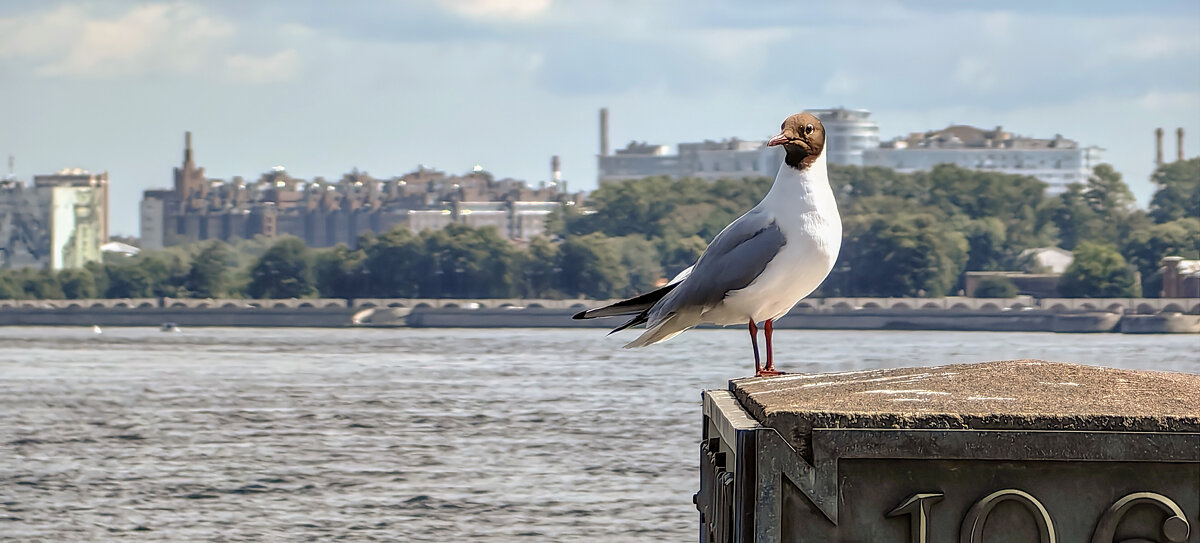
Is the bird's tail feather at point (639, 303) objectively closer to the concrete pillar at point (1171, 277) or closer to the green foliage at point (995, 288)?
the concrete pillar at point (1171, 277)

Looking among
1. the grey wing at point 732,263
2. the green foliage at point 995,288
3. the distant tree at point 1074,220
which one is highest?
the distant tree at point 1074,220

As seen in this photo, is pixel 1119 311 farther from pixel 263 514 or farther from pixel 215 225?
pixel 215 225

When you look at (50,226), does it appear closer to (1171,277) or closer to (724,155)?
(724,155)

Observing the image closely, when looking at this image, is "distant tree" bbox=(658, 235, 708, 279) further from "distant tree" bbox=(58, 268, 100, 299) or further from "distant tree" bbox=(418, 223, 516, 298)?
"distant tree" bbox=(58, 268, 100, 299)

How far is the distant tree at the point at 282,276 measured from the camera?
102m

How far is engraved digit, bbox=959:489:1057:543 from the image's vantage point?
10.7ft

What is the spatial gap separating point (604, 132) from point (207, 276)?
58.7 metres

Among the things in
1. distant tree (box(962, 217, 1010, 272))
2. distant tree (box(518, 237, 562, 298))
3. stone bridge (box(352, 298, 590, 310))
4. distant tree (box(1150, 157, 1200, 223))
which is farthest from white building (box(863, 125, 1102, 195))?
stone bridge (box(352, 298, 590, 310))

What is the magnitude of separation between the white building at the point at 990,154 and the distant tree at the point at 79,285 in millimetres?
63371

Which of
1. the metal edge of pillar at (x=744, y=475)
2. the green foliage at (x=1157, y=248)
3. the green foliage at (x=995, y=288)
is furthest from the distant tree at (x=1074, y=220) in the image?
the metal edge of pillar at (x=744, y=475)

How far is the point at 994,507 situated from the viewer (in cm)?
327

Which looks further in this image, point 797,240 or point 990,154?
point 990,154

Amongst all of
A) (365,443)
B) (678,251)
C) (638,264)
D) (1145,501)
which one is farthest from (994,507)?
(638,264)

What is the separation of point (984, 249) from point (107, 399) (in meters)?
67.0
